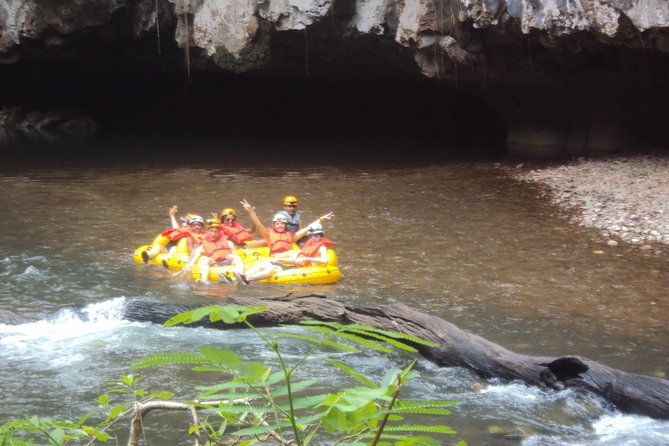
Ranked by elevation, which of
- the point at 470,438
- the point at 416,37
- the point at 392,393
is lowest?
the point at 470,438

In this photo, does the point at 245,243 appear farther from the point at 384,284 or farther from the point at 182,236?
the point at 384,284

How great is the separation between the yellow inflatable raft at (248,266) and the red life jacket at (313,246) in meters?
0.13

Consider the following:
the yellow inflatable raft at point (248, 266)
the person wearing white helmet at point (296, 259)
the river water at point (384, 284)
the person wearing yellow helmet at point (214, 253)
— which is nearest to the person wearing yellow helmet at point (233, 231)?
the yellow inflatable raft at point (248, 266)

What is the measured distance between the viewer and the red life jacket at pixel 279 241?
879 centimetres

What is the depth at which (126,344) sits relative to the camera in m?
5.97

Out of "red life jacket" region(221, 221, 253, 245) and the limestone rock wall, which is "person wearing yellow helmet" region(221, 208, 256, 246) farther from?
the limestone rock wall

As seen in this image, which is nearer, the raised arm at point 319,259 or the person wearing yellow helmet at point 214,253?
the raised arm at point 319,259

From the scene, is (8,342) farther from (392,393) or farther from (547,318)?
(392,393)

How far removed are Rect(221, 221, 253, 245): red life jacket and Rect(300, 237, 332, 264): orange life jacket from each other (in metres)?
1.15

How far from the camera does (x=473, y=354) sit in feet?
17.4

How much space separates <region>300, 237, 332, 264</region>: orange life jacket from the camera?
27.2 ft

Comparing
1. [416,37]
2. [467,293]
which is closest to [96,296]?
[467,293]

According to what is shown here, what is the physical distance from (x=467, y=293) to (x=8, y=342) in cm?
419

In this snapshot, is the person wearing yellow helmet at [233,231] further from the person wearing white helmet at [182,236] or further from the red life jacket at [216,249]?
the red life jacket at [216,249]
